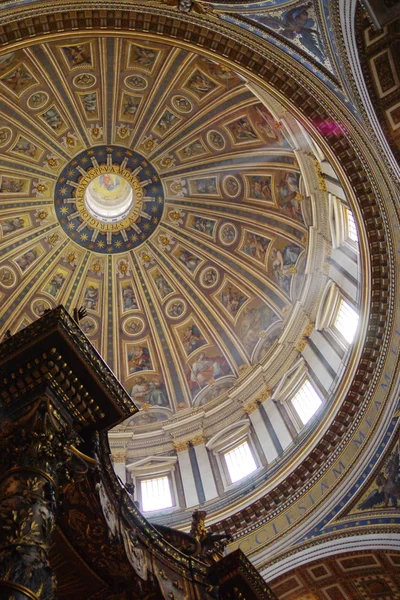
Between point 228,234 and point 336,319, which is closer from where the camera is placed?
point 336,319

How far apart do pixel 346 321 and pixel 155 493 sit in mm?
7088

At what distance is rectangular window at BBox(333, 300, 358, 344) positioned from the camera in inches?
599

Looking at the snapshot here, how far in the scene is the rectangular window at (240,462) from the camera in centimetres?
1642

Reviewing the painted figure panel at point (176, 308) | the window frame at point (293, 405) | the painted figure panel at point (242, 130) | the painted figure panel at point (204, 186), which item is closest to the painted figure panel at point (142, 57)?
the painted figure panel at point (242, 130)

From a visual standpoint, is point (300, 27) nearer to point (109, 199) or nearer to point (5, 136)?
point (5, 136)

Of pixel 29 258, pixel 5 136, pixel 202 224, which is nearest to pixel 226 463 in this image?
pixel 202 224

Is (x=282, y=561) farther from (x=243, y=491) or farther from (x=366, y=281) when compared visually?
(x=366, y=281)

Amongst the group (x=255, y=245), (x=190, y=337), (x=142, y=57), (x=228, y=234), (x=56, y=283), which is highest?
(x=142, y=57)

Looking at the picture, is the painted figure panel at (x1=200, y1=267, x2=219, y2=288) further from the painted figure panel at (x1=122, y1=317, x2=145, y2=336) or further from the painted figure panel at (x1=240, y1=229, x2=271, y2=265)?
the painted figure panel at (x1=122, y1=317, x2=145, y2=336)

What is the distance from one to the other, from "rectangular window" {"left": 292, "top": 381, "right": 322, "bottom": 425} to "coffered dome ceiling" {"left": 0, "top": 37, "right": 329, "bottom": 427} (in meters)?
1.94

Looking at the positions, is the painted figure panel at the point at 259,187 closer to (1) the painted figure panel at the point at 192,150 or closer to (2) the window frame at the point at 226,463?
(1) the painted figure panel at the point at 192,150

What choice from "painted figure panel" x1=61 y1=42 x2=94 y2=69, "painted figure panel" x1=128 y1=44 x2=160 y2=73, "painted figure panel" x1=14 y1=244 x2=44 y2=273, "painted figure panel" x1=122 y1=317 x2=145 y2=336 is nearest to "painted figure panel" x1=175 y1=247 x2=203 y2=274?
"painted figure panel" x1=122 y1=317 x2=145 y2=336

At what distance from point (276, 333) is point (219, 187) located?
6.59 metres

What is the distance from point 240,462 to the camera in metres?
16.9
